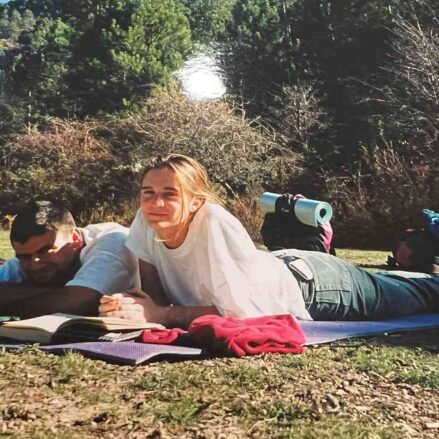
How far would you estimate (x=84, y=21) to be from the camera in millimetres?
31734

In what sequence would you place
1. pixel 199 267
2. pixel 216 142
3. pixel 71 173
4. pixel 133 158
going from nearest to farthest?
pixel 199 267
pixel 216 142
pixel 71 173
pixel 133 158

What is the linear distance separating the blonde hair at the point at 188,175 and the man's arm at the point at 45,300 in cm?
65

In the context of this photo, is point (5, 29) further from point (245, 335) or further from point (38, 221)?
point (245, 335)

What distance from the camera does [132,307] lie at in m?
3.67

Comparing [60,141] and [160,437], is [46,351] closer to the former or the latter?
[160,437]

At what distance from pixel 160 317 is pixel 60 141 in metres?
17.2

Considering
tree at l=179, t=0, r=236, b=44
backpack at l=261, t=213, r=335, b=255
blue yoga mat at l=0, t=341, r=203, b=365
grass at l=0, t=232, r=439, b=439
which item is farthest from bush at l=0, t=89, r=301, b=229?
tree at l=179, t=0, r=236, b=44

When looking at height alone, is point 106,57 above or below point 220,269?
above

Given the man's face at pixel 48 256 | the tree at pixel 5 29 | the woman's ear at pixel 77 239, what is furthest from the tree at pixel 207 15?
Answer: the tree at pixel 5 29

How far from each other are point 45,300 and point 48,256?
0.25 metres

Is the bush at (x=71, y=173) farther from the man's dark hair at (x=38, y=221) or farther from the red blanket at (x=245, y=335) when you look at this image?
the red blanket at (x=245, y=335)

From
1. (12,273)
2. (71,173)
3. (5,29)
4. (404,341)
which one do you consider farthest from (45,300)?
(5,29)

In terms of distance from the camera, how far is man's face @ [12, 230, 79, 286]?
394 centimetres

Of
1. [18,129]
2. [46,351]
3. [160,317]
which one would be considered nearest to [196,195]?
[160,317]
